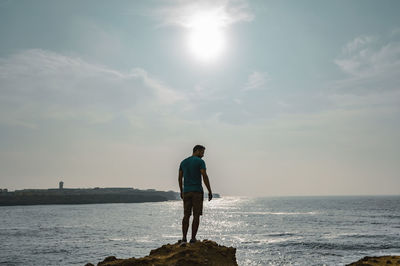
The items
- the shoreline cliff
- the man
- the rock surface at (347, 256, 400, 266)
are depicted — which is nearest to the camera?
the shoreline cliff

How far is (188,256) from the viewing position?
7.14 meters

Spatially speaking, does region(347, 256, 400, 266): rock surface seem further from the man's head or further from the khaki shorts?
the man's head

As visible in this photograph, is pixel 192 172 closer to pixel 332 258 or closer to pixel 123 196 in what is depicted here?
pixel 332 258

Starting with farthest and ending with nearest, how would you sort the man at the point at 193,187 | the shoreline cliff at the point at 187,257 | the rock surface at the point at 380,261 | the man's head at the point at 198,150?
the rock surface at the point at 380,261, the man's head at the point at 198,150, the man at the point at 193,187, the shoreline cliff at the point at 187,257

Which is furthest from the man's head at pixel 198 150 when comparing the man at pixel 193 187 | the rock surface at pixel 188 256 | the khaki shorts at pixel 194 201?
the rock surface at pixel 188 256

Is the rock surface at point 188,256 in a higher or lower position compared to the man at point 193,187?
lower

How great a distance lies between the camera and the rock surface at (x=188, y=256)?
7043 millimetres

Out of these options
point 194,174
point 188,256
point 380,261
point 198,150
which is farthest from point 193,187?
point 380,261

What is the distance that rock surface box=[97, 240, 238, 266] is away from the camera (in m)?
7.04

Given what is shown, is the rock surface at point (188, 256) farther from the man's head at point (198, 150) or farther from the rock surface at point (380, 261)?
the rock surface at point (380, 261)

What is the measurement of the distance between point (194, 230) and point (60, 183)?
188m

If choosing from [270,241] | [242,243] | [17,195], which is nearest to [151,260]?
[242,243]

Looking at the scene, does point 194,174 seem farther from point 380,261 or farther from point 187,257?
point 380,261

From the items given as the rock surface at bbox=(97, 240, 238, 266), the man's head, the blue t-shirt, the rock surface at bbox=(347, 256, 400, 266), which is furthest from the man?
the rock surface at bbox=(347, 256, 400, 266)
